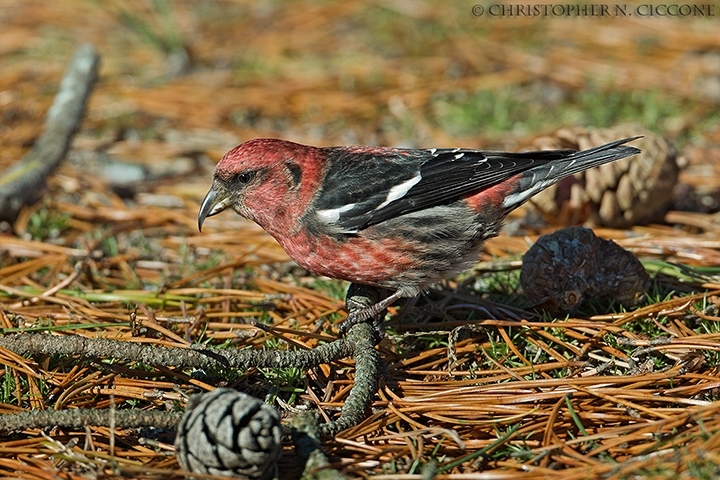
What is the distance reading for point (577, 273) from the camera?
123 inches

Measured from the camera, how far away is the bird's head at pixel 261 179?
331 cm

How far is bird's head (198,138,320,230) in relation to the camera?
331cm

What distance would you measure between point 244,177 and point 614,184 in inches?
77.6

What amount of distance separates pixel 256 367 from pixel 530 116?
12.2ft

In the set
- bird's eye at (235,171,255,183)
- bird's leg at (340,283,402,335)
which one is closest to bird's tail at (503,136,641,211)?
bird's leg at (340,283,402,335)

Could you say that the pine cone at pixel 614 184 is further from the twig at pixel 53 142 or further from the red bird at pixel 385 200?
the twig at pixel 53 142

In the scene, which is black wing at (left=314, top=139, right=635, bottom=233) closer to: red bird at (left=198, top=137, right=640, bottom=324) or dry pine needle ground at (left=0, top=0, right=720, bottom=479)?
red bird at (left=198, top=137, right=640, bottom=324)

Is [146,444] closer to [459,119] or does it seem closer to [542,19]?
[459,119]

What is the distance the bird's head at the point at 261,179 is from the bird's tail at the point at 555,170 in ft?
3.03

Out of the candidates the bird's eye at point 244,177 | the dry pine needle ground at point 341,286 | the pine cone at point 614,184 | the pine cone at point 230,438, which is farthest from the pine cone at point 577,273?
the pine cone at point 230,438

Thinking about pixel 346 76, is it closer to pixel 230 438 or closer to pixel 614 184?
pixel 614 184

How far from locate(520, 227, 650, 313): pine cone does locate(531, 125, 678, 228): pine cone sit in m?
0.92

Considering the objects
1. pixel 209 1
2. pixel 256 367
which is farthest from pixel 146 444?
pixel 209 1

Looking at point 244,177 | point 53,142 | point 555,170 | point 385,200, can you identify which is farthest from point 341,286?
point 53,142
